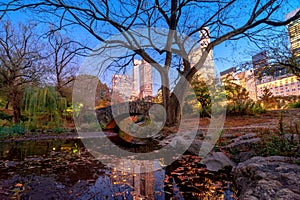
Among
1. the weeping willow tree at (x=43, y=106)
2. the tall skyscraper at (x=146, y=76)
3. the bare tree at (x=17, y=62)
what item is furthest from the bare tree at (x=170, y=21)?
the bare tree at (x=17, y=62)

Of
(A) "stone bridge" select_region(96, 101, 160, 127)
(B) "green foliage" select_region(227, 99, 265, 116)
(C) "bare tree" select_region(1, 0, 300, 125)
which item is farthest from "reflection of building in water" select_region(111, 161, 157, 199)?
(B) "green foliage" select_region(227, 99, 265, 116)

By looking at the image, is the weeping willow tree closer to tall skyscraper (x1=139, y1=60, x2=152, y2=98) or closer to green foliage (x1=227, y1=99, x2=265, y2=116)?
tall skyscraper (x1=139, y1=60, x2=152, y2=98)

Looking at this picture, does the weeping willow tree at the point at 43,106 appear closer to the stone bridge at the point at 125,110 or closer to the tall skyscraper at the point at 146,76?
the stone bridge at the point at 125,110

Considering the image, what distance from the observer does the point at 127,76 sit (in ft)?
29.5

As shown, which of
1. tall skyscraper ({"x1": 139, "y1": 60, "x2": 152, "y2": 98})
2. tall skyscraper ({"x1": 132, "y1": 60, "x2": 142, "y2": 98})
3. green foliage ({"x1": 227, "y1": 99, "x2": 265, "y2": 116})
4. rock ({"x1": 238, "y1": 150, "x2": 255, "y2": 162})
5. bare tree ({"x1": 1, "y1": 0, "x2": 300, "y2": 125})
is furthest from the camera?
green foliage ({"x1": 227, "y1": 99, "x2": 265, "y2": 116})

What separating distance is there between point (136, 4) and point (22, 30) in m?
11.2

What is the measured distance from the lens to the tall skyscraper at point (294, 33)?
6.57 meters

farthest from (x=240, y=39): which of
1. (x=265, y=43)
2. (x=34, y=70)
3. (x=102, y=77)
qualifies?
(x=34, y=70)

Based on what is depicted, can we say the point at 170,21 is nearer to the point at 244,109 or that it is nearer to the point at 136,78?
the point at 136,78

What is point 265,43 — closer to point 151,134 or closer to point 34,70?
point 151,134

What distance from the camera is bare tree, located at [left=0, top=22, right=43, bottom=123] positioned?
12030 millimetres

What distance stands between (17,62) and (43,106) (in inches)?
244

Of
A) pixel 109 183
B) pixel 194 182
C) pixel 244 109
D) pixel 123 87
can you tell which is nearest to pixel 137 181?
pixel 109 183

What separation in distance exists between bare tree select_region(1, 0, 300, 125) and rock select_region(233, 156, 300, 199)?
17.0 ft
